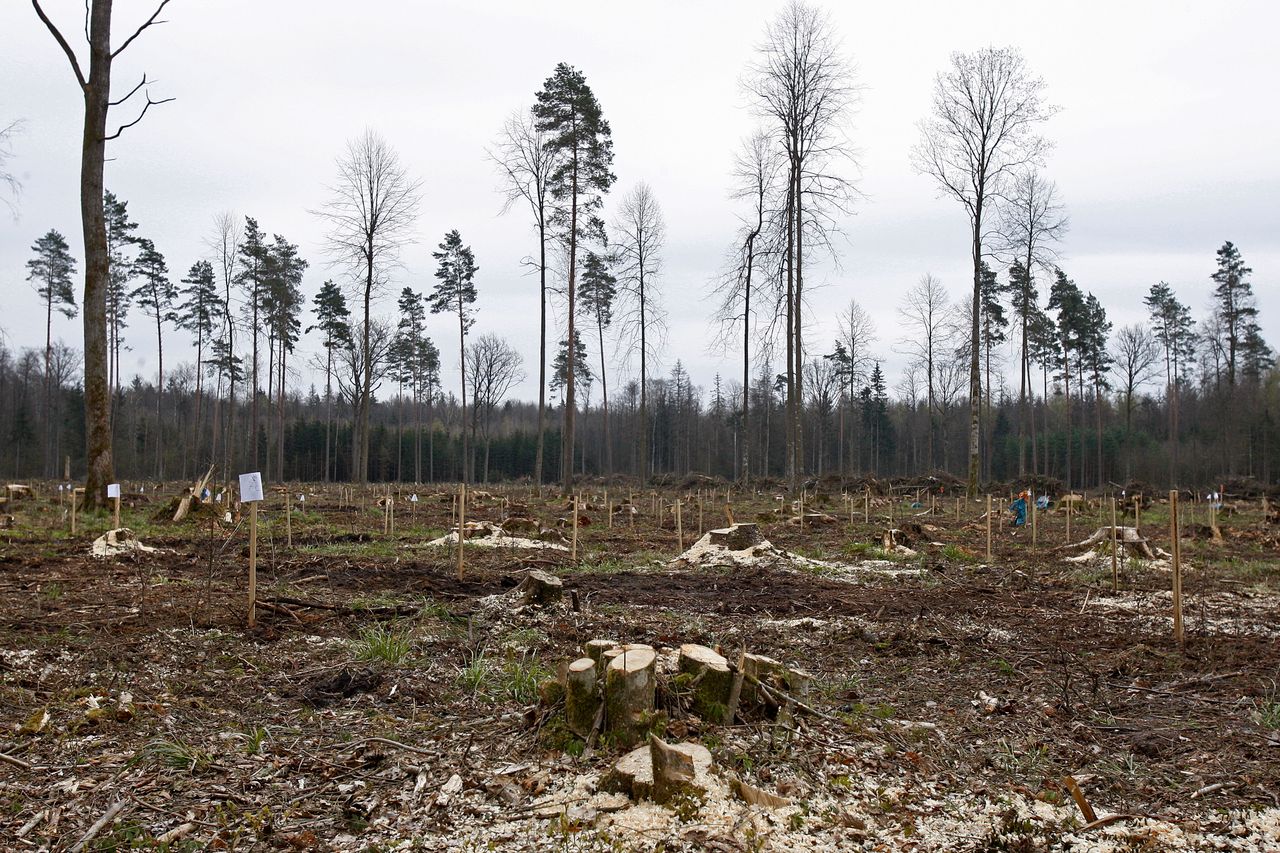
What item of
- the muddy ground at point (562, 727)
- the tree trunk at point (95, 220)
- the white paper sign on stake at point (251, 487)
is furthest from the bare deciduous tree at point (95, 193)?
the white paper sign on stake at point (251, 487)

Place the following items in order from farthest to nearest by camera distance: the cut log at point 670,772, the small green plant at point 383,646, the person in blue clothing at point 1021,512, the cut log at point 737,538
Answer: the person in blue clothing at point 1021,512
the cut log at point 737,538
the small green plant at point 383,646
the cut log at point 670,772

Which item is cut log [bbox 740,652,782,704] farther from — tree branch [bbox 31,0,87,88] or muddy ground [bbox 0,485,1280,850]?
tree branch [bbox 31,0,87,88]

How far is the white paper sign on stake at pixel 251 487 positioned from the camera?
229 inches

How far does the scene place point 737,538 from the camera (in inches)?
498

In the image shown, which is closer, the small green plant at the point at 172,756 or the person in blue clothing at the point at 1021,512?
the small green plant at the point at 172,756

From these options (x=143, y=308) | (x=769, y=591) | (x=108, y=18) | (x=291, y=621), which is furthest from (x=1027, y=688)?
(x=143, y=308)

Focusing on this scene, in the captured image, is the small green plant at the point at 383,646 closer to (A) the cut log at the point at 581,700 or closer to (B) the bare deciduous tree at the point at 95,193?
(A) the cut log at the point at 581,700

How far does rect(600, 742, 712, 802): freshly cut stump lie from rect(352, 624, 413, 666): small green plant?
2.37m

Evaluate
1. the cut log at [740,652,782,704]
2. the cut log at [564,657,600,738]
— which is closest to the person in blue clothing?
the cut log at [740,652,782,704]

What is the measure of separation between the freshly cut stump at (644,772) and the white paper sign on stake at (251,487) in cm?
365

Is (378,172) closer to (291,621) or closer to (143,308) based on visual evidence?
(143,308)

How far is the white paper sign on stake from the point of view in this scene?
19.0 ft

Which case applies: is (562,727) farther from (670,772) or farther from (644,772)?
(670,772)

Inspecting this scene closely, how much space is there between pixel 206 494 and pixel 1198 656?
1872cm
